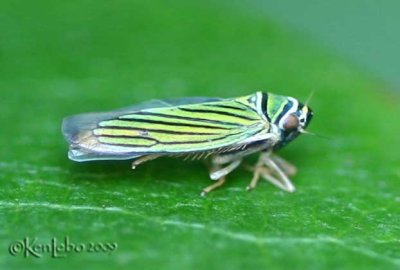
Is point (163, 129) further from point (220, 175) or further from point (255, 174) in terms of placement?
point (255, 174)

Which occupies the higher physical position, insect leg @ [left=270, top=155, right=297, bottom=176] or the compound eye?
the compound eye

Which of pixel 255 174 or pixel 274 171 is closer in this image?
pixel 255 174

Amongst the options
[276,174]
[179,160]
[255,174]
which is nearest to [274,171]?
[276,174]

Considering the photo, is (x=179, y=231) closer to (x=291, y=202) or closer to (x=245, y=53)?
(x=291, y=202)

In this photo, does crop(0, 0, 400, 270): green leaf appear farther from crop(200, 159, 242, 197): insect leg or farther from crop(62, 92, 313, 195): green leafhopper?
crop(62, 92, 313, 195): green leafhopper

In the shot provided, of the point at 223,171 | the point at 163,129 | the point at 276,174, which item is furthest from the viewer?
the point at 276,174

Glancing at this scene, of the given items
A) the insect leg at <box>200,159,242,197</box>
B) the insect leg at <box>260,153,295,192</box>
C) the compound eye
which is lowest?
the insect leg at <box>200,159,242,197</box>

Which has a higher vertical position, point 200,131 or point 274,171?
point 200,131

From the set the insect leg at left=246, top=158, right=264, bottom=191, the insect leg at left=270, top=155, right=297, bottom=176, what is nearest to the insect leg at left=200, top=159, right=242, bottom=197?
the insect leg at left=246, top=158, right=264, bottom=191
